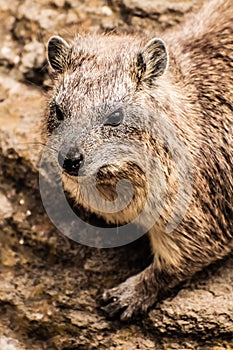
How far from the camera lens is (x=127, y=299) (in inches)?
291

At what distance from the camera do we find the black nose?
20.2ft

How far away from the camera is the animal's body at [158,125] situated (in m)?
6.42

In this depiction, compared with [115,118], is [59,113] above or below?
below

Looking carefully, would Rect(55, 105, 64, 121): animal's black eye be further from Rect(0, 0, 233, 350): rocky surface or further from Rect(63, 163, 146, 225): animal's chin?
Rect(0, 0, 233, 350): rocky surface

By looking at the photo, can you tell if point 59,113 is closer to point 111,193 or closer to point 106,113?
point 106,113

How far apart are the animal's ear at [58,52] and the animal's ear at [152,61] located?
67cm

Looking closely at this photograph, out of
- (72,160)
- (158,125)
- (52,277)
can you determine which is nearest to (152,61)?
(158,125)

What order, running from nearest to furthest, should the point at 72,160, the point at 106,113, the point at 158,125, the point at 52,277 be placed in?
the point at 72,160, the point at 106,113, the point at 158,125, the point at 52,277

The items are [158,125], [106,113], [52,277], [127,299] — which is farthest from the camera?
[52,277]

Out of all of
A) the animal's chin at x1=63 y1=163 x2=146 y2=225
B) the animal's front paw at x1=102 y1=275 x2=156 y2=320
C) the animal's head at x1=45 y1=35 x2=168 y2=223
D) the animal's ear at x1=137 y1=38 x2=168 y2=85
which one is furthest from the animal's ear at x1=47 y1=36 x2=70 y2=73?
the animal's front paw at x1=102 y1=275 x2=156 y2=320

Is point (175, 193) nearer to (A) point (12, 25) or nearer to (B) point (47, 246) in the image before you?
(B) point (47, 246)

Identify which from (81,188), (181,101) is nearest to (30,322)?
(81,188)

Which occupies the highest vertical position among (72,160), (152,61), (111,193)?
(152,61)

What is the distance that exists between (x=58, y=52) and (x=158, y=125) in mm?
1095
